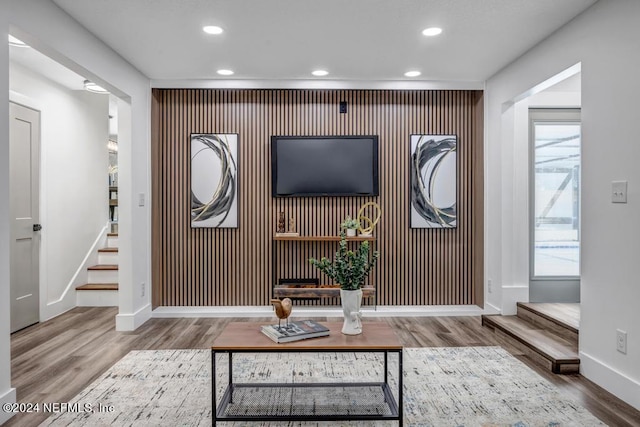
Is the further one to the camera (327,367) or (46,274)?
(46,274)

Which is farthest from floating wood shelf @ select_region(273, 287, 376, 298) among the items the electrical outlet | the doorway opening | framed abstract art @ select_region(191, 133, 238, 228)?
the electrical outlet

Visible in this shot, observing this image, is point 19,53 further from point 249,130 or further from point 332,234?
point 332,234

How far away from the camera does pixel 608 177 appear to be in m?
2.89

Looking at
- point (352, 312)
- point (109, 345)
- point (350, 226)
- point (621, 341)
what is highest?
point (350, 226)

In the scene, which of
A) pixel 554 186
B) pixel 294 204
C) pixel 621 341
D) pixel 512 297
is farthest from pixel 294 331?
pixel 554 186

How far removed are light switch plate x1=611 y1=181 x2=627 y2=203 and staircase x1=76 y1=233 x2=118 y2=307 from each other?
5.12 metres

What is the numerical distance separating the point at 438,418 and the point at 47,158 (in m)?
4.71

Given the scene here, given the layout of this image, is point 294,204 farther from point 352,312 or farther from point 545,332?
point 545,332

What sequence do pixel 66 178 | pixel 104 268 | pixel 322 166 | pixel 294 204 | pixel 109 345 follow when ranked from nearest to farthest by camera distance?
pixel 109 345 → pixel 322 166 → pixel 294 204 → pixel 66 178 → pixel 104 268

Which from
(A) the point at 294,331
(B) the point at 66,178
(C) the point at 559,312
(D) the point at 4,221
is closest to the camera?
(A) the point at 294,331

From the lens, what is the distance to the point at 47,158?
4809 millimetres

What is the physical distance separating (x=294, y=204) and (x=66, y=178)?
274cm

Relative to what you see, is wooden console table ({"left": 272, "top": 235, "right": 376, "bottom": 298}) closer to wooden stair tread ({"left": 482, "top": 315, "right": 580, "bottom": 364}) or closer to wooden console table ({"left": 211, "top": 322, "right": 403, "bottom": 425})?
wooden stair tread ({"left": 482, "top": 315, "right": 580, "bottom": 364})

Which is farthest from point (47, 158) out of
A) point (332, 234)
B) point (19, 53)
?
point (332, 234)
